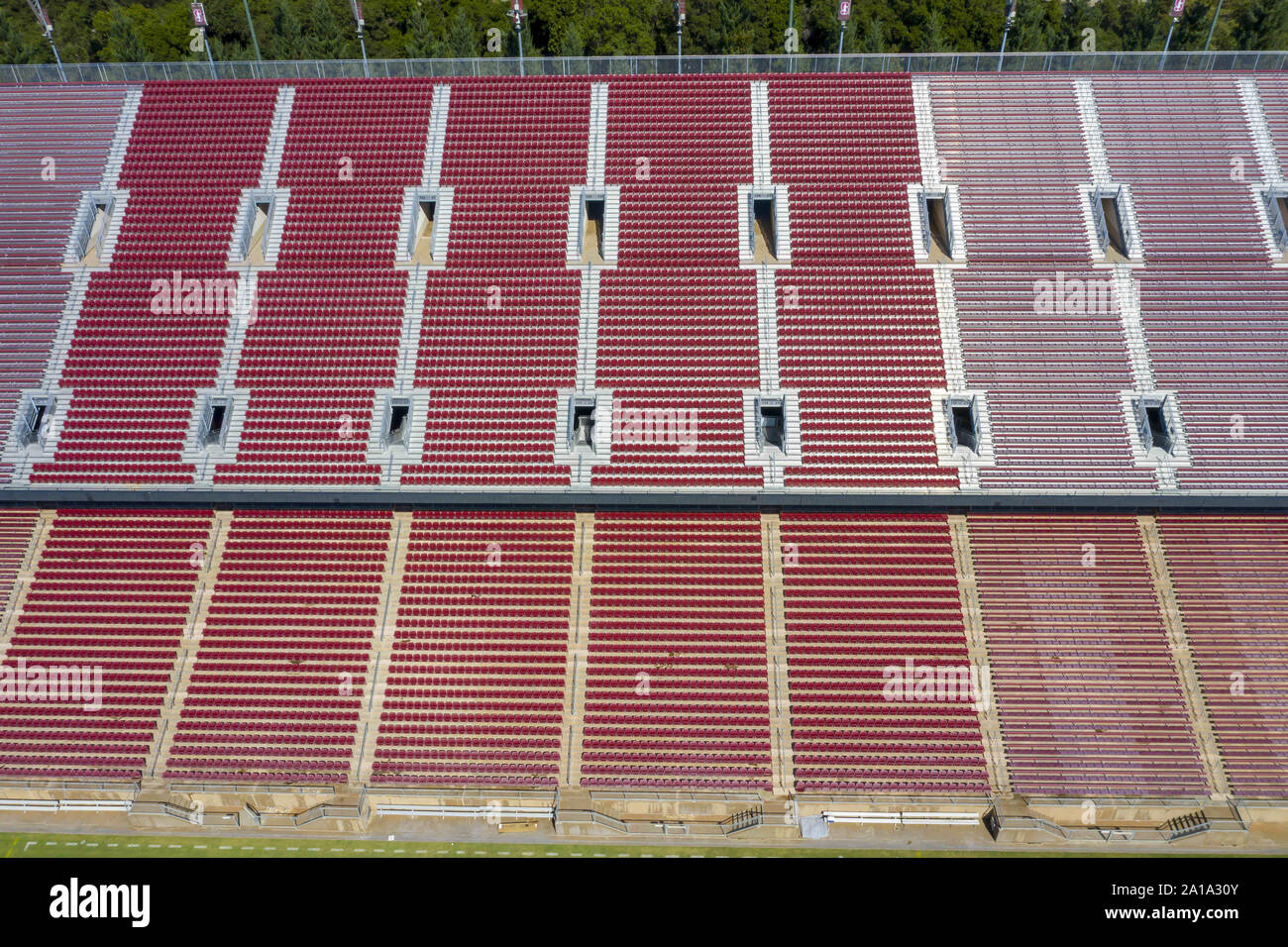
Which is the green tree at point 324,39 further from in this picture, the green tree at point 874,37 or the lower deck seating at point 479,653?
the lower deck seating at point 479,653

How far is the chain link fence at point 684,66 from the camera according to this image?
40.8m

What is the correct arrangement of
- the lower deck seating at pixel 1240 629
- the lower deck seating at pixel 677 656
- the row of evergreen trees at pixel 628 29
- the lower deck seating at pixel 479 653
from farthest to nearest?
the row of evergreen trees at pixel 628 29 → the lower deck seating at pixel 479 653 → the lower deck seating at pixel 677 656 → the lower deck seating at pixel 1240 629

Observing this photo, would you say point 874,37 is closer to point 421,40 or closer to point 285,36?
point 421,40

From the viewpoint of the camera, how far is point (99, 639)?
33094 millimetres

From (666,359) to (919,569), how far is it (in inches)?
531

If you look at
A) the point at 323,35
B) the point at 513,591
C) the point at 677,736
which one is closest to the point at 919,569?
the point at 677,736

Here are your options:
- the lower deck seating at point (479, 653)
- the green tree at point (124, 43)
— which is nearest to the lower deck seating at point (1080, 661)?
the lower deck seating at point (479, 653)

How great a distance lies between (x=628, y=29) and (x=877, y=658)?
47.1 meters

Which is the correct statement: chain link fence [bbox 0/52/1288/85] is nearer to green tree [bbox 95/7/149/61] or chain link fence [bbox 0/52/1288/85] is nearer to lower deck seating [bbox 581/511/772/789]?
green tree [bbox 95/7/149/61]

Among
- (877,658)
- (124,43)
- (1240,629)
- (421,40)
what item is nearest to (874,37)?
(421,40)

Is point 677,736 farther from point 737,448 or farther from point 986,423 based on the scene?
point 986,423

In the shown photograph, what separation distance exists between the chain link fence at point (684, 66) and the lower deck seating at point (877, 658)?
23295mm

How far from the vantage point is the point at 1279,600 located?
3278 centimetres

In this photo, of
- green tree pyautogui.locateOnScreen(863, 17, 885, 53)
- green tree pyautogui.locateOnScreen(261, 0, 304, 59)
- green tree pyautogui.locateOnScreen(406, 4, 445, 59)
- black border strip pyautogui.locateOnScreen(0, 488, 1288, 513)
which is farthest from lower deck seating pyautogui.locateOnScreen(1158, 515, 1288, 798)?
green tree pyautogui.locateOnScreen(261, 0, 304, 59)
